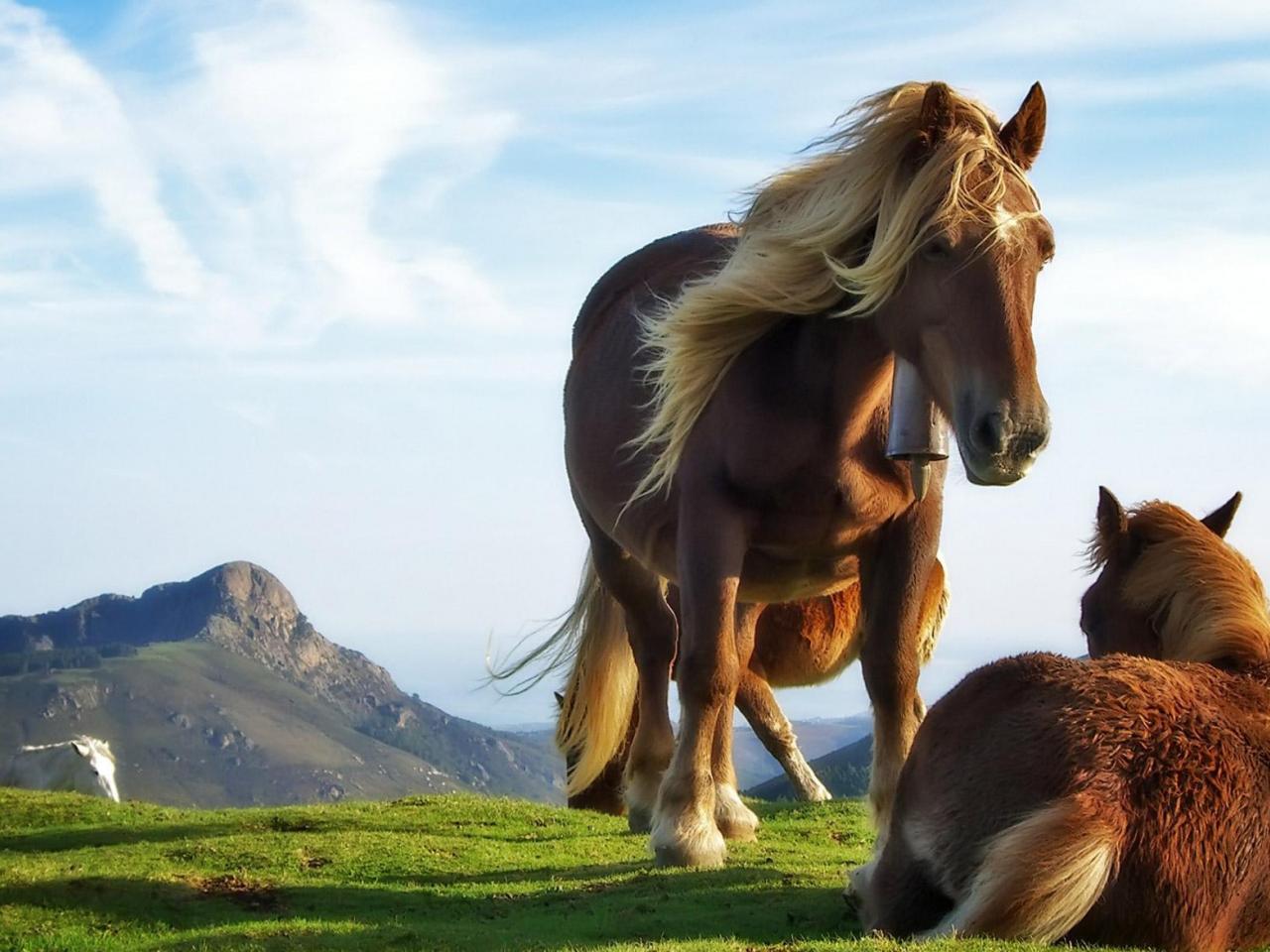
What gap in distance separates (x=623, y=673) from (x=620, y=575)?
1850 millimetres

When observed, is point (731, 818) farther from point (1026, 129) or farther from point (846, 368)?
point (1026, 129)

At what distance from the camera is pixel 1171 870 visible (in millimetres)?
5289

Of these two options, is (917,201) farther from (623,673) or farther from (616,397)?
(623,673)

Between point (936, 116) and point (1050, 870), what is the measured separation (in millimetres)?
3523

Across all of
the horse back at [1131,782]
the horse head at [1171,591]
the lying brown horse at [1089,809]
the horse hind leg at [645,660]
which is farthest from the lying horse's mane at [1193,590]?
the horse hind leg at [645,660]

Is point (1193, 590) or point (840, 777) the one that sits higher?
point (1193, 590)

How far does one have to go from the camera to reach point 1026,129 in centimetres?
729

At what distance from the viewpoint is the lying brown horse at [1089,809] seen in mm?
5223

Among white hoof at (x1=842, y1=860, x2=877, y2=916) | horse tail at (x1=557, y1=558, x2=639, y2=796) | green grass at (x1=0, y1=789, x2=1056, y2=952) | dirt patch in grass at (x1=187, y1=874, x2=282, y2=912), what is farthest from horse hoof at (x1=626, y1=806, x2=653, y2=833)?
white hoof at (x1=842, y1=860, x2=877, y2=916)

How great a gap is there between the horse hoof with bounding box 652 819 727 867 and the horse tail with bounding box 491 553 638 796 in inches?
144

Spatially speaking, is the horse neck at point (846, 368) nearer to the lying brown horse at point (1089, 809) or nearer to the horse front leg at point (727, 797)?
the horse front leg at point (727, 797)

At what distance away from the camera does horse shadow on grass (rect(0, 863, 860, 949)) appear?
692 centimetres

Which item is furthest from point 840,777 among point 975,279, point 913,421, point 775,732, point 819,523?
point 975,279

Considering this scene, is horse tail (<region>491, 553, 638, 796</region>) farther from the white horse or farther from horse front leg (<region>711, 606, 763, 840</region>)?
the white horse
